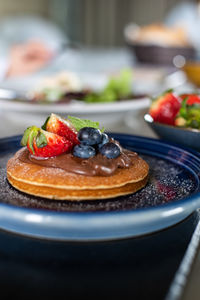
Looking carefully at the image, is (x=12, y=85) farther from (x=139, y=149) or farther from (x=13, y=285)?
(x=13, y=285)

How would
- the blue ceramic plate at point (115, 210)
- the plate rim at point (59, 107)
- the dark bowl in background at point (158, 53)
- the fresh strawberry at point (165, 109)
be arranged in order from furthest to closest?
the dark bowl in background at point (158, 53)
the plate rim at point (59, 107)
the fresh strawberry at point (165, 109)
the blue ceramic plate at point (115, 210)

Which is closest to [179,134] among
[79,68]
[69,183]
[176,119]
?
[176,119]

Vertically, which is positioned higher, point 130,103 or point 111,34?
point 130,103

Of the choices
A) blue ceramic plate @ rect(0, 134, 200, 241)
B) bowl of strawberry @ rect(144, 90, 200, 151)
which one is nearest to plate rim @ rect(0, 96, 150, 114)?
bowl of strawberry @ rect(144, 90, 200, 151)

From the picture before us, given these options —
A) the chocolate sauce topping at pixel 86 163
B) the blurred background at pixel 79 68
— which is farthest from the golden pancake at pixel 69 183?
the blurred background at pixel 79 68

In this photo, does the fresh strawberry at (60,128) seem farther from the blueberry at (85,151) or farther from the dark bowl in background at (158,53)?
the dark bowl in background at (158,53)

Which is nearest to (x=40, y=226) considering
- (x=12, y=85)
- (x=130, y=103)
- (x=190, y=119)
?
(x=190, y=119)

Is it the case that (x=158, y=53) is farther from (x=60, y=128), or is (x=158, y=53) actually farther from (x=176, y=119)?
(x=60, y=128)
